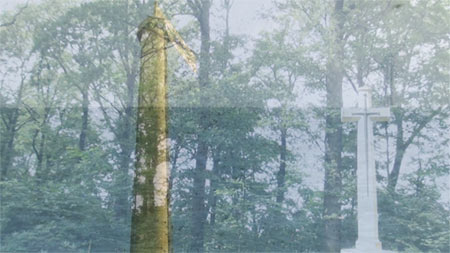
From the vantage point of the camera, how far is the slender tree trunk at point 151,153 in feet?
8.36

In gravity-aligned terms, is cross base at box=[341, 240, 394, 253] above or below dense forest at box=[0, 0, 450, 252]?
below

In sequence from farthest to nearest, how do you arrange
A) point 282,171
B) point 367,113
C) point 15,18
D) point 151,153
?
point 15,18, point 282,171, point 367,113, point 151,153

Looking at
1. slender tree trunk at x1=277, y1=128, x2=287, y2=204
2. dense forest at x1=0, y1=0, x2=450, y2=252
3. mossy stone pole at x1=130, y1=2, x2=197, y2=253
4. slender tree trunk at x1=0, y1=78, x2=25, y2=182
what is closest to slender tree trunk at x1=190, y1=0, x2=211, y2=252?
dense forest at x1=0, y1=0, x2=450, y2=252

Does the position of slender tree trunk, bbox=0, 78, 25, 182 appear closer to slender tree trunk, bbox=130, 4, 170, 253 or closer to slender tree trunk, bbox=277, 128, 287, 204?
slender tree trunk, bbox=277, 128, 287, 204

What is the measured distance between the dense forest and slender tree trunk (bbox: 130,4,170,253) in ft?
13.0

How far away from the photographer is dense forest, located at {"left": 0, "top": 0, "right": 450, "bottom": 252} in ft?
21.5

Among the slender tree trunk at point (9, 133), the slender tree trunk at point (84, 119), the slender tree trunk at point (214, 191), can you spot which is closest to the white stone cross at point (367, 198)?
the slender tree trunk at point (214, 191)

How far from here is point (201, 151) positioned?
6875 mm

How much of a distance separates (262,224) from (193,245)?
1044mm

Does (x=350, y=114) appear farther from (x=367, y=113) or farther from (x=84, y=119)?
(x=84, y=119)

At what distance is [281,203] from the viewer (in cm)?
664

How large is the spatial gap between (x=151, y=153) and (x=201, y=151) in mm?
→ 4264

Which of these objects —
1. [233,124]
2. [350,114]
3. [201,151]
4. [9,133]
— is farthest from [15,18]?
[350,114]

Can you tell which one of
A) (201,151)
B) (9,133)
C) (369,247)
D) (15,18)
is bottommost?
(369,247)
